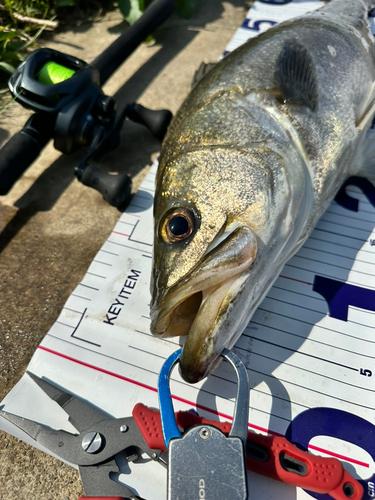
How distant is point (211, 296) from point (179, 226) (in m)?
0.24

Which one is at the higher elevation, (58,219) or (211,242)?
(211,242)

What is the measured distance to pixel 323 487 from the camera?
923 mm

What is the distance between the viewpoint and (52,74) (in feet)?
5.32

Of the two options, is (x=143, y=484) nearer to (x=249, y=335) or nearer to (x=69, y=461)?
(x=69, y=461)

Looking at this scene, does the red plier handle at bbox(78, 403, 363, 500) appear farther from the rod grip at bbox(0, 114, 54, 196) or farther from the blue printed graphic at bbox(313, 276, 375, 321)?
the rod grip at bbox(0, 114, 54, 196)

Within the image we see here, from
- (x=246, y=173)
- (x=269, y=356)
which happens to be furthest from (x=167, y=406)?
(x=246, y=173)

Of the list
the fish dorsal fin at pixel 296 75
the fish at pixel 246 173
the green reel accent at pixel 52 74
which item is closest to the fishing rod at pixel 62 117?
the green reel accent at pixel 52 74

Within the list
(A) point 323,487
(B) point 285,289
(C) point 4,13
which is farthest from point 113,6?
(A) point 323,487

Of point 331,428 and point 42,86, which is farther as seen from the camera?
point 42,86

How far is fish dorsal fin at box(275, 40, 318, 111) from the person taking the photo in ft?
4.20

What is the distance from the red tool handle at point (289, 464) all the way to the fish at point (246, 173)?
0.19 m

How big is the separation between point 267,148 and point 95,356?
0.98m

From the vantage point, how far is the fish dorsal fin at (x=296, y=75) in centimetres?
128

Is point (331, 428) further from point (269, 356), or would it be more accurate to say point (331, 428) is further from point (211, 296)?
point (211, 296)
